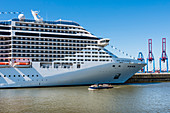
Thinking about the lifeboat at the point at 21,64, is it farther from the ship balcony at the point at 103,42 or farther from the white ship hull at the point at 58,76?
the ship balcony at the point at 103,42

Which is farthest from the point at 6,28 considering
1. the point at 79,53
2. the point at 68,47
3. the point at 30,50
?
the point at 79,53

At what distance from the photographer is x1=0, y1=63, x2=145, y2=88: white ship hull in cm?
3612

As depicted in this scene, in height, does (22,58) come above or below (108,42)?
below

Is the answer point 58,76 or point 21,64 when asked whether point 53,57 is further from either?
point 21,64

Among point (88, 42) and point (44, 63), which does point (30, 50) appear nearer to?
point (44, 63)

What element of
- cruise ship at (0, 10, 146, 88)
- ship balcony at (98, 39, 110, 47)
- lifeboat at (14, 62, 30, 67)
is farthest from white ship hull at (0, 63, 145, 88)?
ship balcony at (98, 39, 110, 47)

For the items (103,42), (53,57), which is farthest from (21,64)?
(103,42)

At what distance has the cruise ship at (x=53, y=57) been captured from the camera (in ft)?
121

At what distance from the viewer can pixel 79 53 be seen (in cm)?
4050

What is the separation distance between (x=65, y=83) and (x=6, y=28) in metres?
15.8

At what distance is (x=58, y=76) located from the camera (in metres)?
38.0

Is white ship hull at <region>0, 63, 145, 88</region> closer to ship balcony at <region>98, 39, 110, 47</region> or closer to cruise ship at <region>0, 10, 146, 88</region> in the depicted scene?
cruise ship at <region>0, 10, 146, 88</region>

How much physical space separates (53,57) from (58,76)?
4.16 meters

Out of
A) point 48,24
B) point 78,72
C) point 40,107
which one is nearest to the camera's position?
point 40,107
